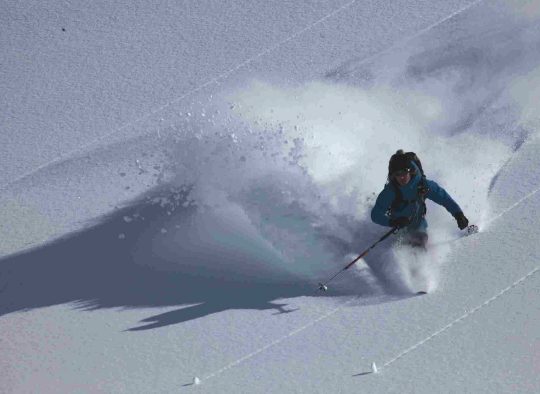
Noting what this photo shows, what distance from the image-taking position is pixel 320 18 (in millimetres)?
12859

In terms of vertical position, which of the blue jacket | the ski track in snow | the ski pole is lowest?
the ski track in snow

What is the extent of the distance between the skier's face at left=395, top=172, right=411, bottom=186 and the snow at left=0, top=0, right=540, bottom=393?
718 mm

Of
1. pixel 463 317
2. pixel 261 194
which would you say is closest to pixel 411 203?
pixel 463 317

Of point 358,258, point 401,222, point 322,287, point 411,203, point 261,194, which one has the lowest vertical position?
point 322,287

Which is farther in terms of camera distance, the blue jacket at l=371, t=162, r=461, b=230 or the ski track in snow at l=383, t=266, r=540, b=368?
the blue jacket at l=371, t=162, r=461, b=230

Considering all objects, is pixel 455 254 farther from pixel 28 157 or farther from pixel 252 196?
pixel 28 157

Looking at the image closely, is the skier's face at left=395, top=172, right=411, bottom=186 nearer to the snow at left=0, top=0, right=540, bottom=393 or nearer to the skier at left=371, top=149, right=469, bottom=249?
the skier at left=371, top=149, right=469, bottom=249

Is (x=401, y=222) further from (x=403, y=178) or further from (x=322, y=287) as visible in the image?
(x=322, y=287)

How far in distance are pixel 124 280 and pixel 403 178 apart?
244 centimetres

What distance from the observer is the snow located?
8695 mm

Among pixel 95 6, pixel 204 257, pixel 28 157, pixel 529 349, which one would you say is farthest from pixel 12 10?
pixel 529 349

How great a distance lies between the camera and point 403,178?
894cm

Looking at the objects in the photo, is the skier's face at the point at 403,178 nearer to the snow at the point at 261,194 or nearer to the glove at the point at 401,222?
the glove at the point at 401,222

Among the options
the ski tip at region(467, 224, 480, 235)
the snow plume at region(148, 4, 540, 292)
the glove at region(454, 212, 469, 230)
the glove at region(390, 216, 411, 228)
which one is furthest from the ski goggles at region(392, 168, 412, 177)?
the ski tip at region(467, 224, 480, 235)
